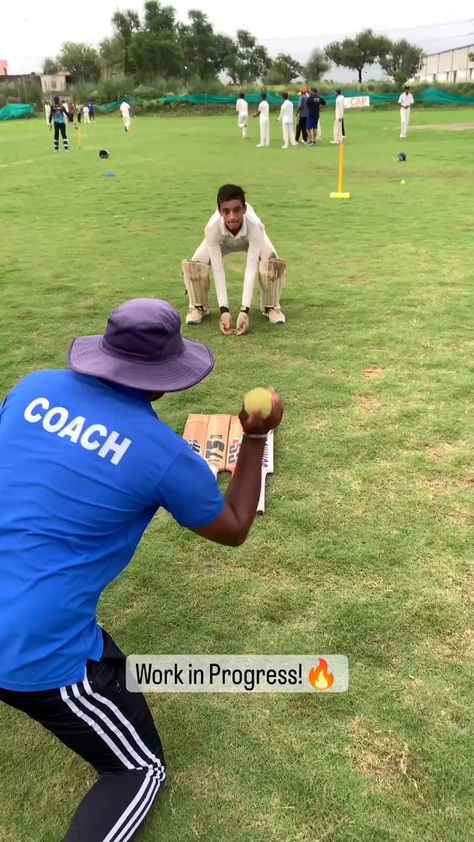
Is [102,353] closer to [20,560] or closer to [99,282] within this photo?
[20,560]

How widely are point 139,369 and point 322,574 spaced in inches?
59.3

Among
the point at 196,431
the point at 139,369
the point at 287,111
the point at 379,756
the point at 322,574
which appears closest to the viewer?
the point at 139,369

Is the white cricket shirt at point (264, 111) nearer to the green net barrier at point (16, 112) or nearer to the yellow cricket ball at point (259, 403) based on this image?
the yellow cricket ball at point (259, 403)

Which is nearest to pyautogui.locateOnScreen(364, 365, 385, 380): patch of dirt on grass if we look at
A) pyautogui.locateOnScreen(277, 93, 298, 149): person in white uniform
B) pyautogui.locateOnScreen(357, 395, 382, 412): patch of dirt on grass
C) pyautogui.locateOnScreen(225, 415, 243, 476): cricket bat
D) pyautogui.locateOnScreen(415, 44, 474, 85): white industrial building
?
pyautogui.locateOnScreen(357, 395, 382, 412): patch of dirt on grass

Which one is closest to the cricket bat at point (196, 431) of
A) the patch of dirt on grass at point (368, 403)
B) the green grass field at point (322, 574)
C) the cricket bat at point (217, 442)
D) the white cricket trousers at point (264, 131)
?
the cricket bat at point (217, 442)

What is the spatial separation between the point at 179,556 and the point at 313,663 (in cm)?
84

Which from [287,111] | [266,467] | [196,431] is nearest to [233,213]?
[196,431]

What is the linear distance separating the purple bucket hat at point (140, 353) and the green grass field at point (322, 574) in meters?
1.24

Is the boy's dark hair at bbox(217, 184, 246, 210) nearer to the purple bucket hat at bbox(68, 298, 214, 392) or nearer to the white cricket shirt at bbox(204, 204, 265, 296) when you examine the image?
the white cricket shirt at bbox(204, 204, 265, 296)

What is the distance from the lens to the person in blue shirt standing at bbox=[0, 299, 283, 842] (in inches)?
60.9

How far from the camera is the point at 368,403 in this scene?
4.22 m

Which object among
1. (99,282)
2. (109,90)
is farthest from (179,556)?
(109,90)

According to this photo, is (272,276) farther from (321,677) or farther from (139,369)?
(139,369)

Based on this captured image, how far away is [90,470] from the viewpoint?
156cm
